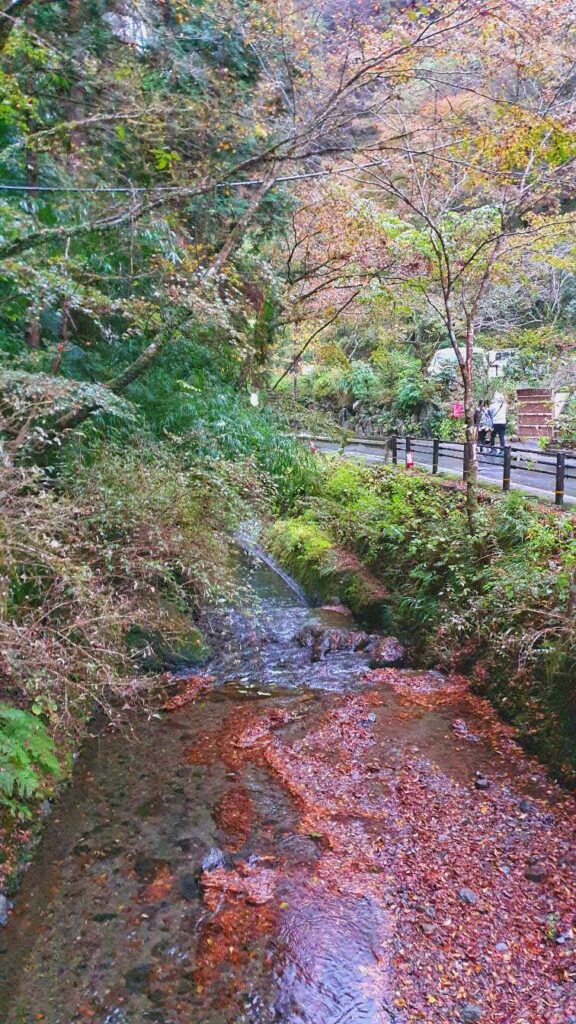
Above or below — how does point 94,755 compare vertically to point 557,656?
below

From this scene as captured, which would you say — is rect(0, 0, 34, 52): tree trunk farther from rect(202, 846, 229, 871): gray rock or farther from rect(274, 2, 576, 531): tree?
rect(202, 846, 229, 871): gray rock

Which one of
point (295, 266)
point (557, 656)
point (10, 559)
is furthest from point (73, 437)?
point (295, 266)

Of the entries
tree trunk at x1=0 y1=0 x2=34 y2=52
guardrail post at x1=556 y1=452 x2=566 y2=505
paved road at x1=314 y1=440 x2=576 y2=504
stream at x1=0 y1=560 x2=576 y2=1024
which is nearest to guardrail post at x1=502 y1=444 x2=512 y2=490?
paved road at x1=314 y1=440 x2=576 y2=504

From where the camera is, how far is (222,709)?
653 cm

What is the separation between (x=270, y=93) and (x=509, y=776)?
31.6 feet

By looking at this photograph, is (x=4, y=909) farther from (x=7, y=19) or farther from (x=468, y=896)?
(x=7, y=19)

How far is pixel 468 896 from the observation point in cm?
388

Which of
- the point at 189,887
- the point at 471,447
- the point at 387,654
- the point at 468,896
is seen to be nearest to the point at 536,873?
the point at 468,896

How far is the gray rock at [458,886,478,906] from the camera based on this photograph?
3841 mm

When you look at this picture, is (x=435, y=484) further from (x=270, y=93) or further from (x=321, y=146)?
(x=270, y=93)

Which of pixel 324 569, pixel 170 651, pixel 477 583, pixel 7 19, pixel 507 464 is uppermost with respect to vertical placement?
pixel 7 19

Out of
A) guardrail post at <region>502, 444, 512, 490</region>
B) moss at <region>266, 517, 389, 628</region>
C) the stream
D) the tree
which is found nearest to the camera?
the stream

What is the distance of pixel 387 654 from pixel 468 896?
Result: 13.0 ft

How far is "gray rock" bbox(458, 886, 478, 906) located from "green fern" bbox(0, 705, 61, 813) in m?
2.97
